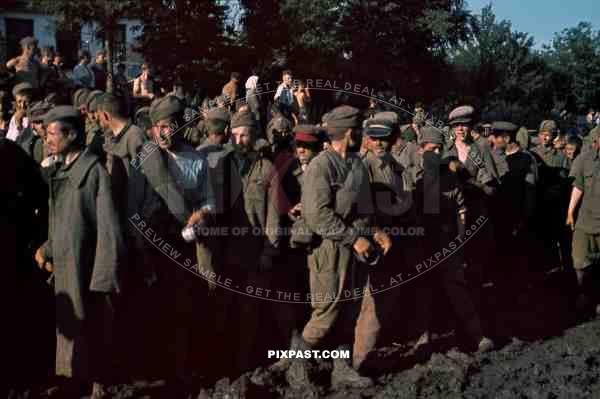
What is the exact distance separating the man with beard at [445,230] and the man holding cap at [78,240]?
2.87 m

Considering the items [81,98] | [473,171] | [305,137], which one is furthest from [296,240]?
[81,98]

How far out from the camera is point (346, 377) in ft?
18.0

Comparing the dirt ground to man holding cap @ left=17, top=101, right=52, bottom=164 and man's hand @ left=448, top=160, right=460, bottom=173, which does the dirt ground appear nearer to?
man's hand @ left=448, top=160, right=460, bottom=173

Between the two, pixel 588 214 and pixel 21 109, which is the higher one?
pixel 21 109

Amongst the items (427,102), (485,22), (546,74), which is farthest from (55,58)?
(546,74)

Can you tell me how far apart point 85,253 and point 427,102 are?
2265 cm

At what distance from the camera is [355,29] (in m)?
23.6

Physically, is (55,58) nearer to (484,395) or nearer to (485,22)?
(484,395)

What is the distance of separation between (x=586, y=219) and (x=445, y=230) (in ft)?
8.47

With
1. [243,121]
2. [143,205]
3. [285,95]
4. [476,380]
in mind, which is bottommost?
[476,380]

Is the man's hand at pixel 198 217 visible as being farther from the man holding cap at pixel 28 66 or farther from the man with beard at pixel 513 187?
the man holding cap at pixel 28 66

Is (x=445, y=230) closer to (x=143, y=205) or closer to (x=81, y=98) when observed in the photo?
(x=143, y=205)

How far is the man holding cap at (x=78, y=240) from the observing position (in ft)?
15.6

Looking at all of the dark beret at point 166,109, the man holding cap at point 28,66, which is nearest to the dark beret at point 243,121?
the dark beret at point 166,109
